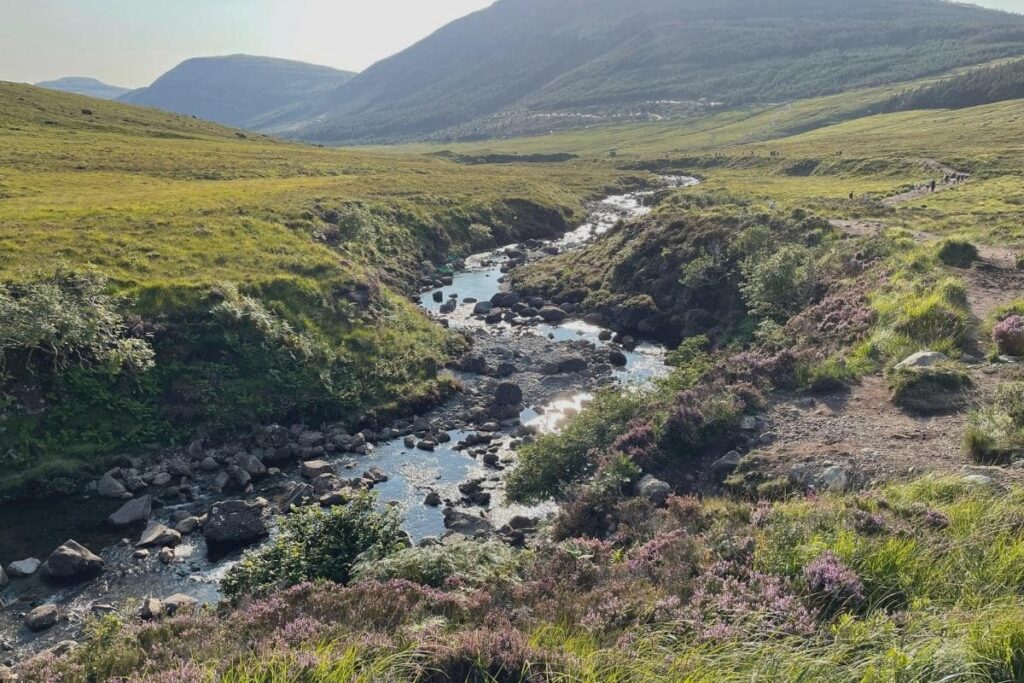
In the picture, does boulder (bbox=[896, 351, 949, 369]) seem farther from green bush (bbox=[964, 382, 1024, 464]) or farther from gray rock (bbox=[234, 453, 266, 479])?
gray rock (bbox=[234, 453, 266, 479])

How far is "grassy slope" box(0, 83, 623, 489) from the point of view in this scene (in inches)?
1056

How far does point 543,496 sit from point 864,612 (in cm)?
1365

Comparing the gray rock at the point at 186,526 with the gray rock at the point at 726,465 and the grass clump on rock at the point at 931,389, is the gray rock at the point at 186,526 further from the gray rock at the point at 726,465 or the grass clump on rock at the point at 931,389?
the grass clump on rock at the point at 931,389

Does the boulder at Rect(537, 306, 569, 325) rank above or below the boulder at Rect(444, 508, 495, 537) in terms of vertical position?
Result: above

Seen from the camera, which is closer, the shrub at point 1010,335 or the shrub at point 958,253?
the shrub at point 1010,335

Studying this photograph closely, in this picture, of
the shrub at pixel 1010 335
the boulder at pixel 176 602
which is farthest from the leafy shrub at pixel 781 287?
the boulder at pixel 176 602

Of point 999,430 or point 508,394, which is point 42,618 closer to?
point 508,394

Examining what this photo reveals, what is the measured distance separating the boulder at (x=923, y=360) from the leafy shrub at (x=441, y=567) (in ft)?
50.5

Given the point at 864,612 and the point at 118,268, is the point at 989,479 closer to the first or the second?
the point at 864,612

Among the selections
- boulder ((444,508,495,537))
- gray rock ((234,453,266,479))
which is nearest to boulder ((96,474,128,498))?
gray rock ((234,453,266,479))

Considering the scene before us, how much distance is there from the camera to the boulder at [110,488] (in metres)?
23.4

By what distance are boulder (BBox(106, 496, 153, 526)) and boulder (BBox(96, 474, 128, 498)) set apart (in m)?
1.19

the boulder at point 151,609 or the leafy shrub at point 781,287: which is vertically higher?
the leafy shrub at point 781,287

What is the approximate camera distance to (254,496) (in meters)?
24.1
